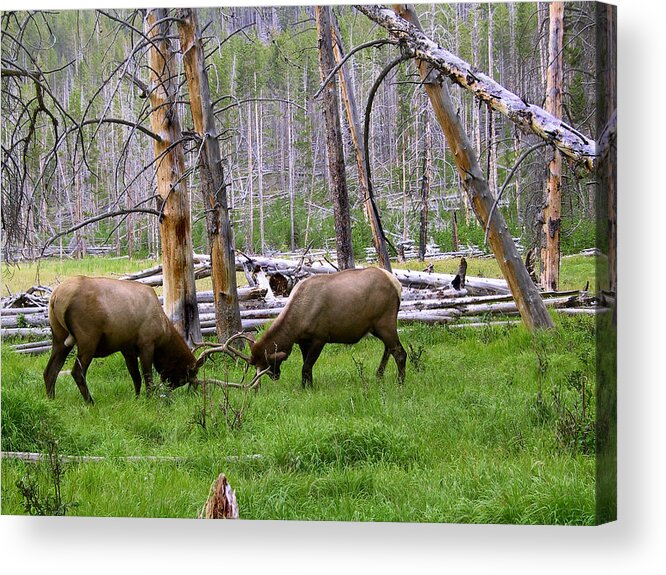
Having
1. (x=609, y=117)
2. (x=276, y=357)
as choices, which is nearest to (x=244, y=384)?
(x=276, y=357)

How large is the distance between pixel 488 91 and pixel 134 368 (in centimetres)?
297

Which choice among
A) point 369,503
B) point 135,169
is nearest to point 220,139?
point 135,169

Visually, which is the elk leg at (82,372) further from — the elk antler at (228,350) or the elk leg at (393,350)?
the elk leg at (393,350)

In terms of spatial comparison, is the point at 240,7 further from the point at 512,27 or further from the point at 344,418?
the point at 344,418

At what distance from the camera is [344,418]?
6609mm

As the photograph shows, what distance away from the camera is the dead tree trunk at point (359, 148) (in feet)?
22.2

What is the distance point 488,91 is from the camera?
6.45 m

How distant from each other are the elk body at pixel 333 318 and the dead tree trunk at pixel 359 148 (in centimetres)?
21

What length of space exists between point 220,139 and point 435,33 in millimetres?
1540

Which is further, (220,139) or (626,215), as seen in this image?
(220,139)

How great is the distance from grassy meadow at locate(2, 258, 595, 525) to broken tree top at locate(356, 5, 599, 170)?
2.25 feet

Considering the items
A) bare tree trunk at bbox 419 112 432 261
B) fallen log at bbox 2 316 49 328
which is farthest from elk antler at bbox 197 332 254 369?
bare tree trunk at bbox 419 112 432 261

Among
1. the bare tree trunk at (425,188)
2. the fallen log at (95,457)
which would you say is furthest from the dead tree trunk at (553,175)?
the fallen log at (95,457)

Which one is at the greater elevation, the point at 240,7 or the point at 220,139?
the point at 240,7
